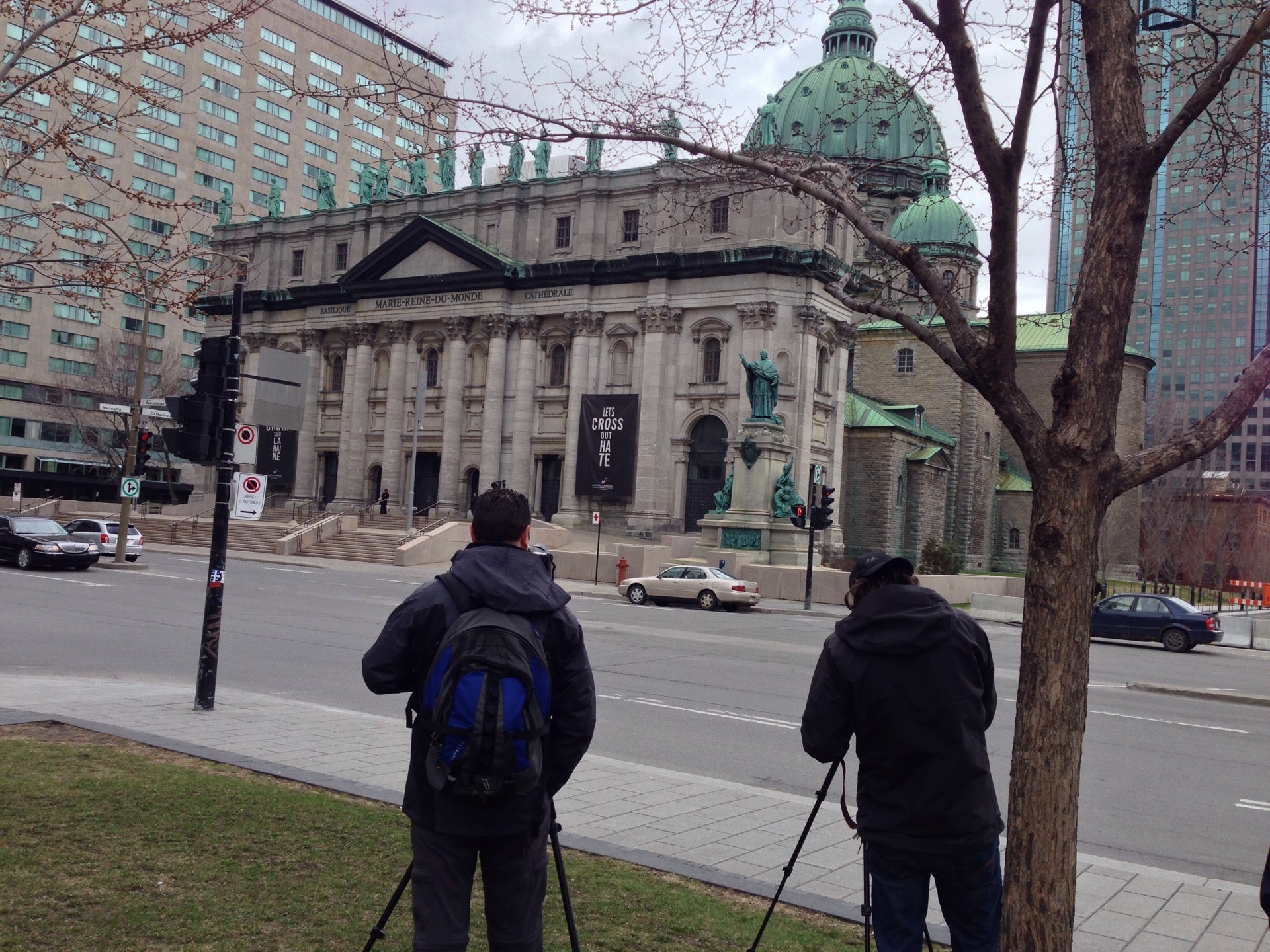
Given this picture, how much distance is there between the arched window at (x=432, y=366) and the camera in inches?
2404

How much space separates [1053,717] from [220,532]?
31.3 feet

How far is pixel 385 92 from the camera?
19.7 feet

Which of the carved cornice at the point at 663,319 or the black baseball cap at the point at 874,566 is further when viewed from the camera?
the carved cornice at the point at 663,319

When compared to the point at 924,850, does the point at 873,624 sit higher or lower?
higher

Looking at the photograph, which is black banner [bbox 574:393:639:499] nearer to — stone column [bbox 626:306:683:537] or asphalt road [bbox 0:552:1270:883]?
stone column [bbox 626:306:683:537]

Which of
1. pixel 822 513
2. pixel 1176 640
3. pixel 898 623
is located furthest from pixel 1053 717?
pixel 822 513

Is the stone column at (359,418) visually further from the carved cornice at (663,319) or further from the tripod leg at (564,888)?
the tripod leg at (564,888)

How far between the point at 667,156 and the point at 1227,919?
565 centimetres

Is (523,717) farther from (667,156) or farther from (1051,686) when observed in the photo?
(667,156)

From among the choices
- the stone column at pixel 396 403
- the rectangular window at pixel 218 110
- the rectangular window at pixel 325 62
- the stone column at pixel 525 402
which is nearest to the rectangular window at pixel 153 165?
the rectangular window at pixel 218 110

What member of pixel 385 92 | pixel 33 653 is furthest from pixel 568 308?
pixel 385 92

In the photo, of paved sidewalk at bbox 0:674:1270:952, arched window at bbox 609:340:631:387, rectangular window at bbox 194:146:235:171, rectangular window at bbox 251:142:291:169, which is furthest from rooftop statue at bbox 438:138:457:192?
paved sidewalk at bbox 0:674:1270:952

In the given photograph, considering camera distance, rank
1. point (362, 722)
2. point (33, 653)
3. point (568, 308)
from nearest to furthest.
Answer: point (362, 722), point (33, 653), point (568, 308)

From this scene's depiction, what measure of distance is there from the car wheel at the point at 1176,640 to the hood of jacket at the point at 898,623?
2713 centimetres
